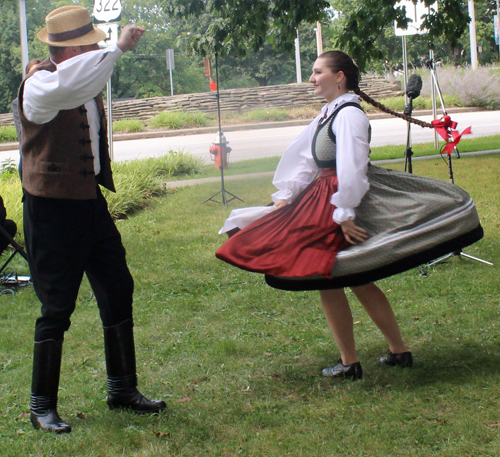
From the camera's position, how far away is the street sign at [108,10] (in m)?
8.97

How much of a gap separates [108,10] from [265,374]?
279 inches

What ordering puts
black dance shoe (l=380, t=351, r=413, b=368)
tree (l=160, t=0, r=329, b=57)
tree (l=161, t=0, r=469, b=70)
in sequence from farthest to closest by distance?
tree (l=161, t=0, r=469, b=70), tree (l=160, t=0, r=329, b=57), black dance shoe (l=380, t=351, r=413, b=368)

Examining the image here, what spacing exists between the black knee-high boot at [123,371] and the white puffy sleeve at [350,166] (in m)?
1.26

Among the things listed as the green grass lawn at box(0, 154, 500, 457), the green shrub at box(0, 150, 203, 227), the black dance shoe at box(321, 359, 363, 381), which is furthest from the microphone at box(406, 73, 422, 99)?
the green shrub at box(0, 150, 203, 227)

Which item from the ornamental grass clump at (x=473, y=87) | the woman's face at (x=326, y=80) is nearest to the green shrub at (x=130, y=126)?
the ornamental grass clump at (x=473, y=87)

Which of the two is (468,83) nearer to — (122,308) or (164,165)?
(164,165)

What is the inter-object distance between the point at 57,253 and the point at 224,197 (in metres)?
6.33

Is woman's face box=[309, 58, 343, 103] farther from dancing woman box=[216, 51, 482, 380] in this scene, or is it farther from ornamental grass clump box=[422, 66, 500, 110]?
ornamental grass clump box=[422, 66, 500, 110]

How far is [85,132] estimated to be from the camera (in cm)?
289

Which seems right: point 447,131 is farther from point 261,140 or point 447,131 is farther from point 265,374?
point 261,140

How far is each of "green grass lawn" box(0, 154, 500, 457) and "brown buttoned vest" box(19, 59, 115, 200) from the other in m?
1.20

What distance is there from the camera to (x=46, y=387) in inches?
119

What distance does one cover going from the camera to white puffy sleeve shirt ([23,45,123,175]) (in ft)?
8.45

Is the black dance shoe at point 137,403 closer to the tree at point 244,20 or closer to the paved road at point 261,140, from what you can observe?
the paved road at point 261,140
